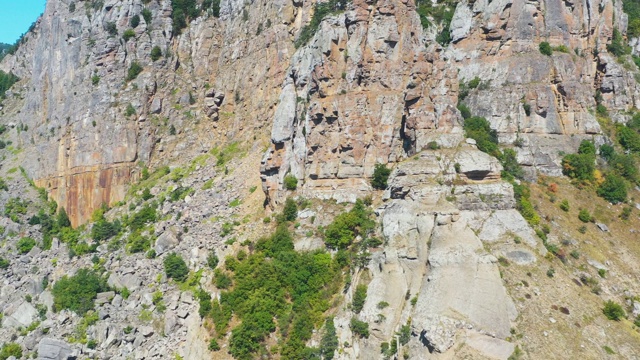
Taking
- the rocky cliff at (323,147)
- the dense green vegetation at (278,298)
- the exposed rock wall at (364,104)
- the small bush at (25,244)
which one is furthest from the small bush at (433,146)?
the small bush at (25,244)

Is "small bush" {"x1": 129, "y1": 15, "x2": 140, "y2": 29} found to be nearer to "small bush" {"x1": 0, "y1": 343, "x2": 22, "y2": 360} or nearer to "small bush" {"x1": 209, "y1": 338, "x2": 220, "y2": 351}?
"small bush" {"x1": 0, "y1": 343, "x2": 22, "y2": 360}

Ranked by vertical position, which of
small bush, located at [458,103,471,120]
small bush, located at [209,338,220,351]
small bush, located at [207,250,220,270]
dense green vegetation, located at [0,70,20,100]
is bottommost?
small bush, located at [209,338,220,351]

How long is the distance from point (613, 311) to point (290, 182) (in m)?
28.7

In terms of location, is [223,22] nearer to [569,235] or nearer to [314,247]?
[314,247]

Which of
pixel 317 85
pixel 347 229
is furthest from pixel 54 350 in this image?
pixel 317 85

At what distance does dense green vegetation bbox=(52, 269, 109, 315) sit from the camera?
5347 centimetres

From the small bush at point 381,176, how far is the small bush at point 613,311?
19624 millimetres

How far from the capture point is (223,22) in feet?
261

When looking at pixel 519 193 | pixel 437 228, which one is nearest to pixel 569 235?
pixel 519 193

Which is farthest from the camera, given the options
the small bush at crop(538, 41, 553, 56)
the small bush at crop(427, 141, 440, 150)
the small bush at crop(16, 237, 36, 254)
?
the small bush at crop(16, 237, 36, 254)

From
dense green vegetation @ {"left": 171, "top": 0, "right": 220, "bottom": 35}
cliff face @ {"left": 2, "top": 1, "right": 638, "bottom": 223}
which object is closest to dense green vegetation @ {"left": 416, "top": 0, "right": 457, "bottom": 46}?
cliff face @ {"left": 2, "top": 1, "right": 638, "bottom": 223}

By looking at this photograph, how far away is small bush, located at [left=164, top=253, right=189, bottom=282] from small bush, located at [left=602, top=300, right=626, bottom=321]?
1372 inches

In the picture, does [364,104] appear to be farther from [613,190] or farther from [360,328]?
[613,190]

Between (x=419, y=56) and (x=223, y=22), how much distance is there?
118ft
